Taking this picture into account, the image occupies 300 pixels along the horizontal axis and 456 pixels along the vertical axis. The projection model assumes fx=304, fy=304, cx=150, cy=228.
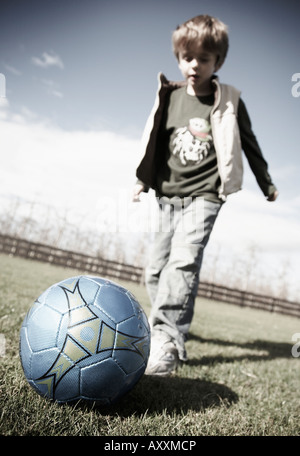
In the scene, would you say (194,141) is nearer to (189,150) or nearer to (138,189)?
(189,150)

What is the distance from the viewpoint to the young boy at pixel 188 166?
2.55 metres

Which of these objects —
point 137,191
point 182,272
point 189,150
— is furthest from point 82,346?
point 189,150

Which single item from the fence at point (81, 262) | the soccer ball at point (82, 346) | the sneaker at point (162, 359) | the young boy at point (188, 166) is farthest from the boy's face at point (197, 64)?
the fence at point (81, 262)

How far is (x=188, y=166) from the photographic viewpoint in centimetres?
297

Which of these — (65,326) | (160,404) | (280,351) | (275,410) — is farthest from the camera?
(280,351)

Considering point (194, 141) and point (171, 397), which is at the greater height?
point (194, 141)

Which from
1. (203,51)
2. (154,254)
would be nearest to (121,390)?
(154,254)

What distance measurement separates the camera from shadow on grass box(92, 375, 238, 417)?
5.38 ft

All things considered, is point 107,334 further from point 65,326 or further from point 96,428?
point 96,428

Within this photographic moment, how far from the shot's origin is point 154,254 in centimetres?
311

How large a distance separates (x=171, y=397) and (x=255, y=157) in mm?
2377

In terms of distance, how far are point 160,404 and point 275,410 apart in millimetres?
864

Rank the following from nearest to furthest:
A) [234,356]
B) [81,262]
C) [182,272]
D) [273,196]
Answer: [182,272] → [273,196] → [234,356] → [81,262]

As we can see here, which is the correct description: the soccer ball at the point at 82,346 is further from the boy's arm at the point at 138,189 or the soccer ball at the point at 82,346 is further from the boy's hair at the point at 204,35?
the boy's hair at the point at 204,35
